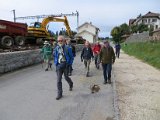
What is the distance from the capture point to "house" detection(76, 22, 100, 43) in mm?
119938

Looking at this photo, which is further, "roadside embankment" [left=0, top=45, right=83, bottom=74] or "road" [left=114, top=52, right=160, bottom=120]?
"roadside embankment" [left=0, top=45, right=83, bottom=74]

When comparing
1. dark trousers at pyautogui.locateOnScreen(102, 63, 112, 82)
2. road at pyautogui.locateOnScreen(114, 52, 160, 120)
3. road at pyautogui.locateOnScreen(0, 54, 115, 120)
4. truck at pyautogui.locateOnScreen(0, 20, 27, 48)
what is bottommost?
road at pyautogui.locateOnScreen(114, 52, 160, 120)

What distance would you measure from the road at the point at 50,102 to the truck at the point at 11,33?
12632mm

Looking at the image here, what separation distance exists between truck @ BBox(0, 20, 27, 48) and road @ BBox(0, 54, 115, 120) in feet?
41.4

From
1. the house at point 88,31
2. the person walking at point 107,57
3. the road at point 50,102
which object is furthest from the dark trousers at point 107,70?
the house at point 88,31

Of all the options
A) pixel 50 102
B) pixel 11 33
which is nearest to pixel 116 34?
pixel 11 33

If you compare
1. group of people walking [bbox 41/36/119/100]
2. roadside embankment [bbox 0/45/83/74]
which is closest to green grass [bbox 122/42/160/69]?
group of people walking [bbox 41/36/119/100]

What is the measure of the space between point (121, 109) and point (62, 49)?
2453 millimetres

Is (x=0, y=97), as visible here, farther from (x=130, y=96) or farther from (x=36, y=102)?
(x=130, y=96)

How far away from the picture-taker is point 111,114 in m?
8.02

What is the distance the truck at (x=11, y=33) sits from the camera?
81.8ft

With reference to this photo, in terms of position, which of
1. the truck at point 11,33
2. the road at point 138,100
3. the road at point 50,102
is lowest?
the road at point 138,100

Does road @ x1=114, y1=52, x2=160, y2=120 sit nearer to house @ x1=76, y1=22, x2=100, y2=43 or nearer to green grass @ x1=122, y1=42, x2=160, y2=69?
green grass @ x1=122, y1=42, x2=160, y2=69

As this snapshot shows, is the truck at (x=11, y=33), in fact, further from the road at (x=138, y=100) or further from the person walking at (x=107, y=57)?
the person walking at (x=107, y=57)
